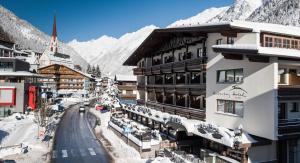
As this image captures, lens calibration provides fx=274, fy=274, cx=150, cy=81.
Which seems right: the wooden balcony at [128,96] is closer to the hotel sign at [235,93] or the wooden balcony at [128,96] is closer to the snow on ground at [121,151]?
the snow on ground at [121,151]

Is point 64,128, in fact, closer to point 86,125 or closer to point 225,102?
point 86,125

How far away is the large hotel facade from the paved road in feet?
32.2

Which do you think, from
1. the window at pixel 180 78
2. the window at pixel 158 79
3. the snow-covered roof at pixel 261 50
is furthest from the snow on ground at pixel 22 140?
the snow-covered roof at pixel 261 50

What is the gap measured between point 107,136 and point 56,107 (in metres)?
37.1

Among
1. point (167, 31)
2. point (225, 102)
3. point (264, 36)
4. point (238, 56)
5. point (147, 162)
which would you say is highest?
point (167, 31)

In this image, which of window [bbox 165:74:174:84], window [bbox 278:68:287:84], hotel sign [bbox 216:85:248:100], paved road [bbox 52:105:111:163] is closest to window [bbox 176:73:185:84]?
window [bbox 165:74:174:84]

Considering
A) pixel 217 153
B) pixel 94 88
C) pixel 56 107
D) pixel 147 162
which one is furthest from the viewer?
pixel 94 88

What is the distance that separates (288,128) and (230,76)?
21.4 ft

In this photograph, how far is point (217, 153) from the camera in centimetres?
2542

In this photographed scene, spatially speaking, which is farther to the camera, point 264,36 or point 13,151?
point 13,151

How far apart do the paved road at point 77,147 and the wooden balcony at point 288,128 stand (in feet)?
56.9

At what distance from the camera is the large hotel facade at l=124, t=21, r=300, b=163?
20.4 meters

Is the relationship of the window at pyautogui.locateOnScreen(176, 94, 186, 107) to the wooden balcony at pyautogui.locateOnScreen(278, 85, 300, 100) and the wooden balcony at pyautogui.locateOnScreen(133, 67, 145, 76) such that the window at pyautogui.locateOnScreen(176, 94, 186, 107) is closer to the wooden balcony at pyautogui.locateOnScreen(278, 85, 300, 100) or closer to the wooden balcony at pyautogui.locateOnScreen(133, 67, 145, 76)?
the wooden balcony at pyautogui.locateOnScreen(133, 67, 145, 76)

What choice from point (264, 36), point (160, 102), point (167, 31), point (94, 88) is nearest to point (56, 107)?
point (160, 102)
